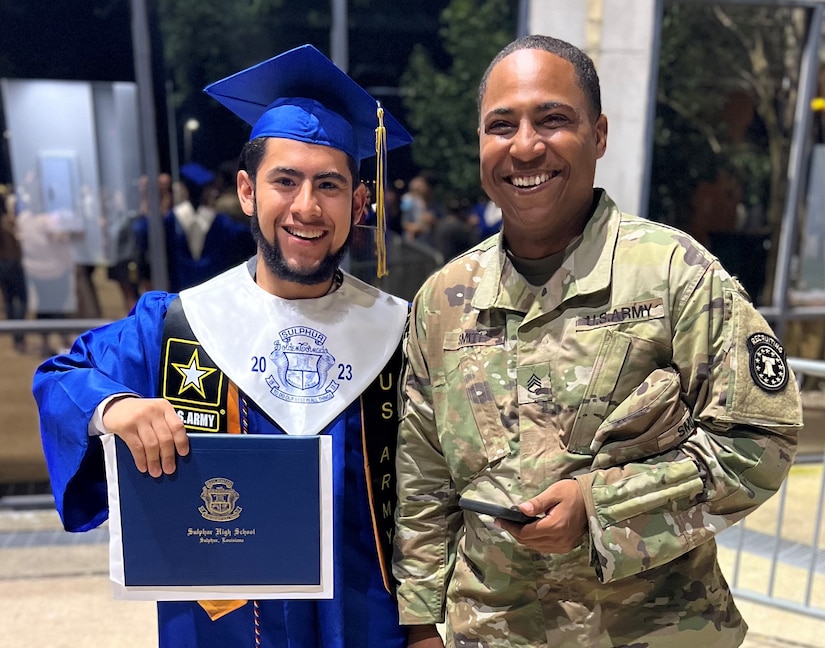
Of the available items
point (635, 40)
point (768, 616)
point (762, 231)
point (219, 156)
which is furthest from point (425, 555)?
point (762, 231)

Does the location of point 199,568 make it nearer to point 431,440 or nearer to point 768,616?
point 431,440

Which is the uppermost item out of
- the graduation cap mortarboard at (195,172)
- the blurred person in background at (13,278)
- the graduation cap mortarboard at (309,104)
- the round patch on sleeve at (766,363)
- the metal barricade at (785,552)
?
the graduation cap mortarboard at (309,104)

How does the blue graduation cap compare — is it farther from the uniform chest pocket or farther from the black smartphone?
the black smartphone

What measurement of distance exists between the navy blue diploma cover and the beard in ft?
1.37

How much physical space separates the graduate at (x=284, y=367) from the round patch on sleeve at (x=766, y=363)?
0.81 meters

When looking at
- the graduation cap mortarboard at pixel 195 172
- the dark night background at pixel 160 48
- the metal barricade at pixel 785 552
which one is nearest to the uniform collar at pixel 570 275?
the metal barricade at pixel 785 552

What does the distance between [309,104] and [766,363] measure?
46.4 inches

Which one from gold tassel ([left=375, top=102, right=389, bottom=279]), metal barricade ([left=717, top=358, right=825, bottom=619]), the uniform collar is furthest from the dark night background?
metal barricade ([left=717, top=358, right=825, bottom=619])

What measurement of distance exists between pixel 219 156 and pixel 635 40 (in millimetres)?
2716

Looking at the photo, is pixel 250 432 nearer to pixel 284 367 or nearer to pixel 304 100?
pixel 284 367

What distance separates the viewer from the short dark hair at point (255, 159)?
1.65 meters

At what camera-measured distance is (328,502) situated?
1.46 m

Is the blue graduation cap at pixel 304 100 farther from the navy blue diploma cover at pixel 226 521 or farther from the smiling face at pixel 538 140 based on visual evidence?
the navy blue diploma cover at pixel 226 521

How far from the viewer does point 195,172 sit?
170 inches
